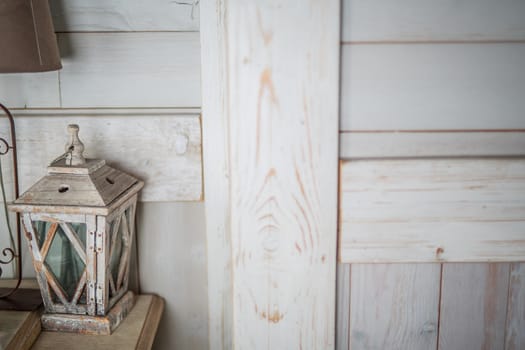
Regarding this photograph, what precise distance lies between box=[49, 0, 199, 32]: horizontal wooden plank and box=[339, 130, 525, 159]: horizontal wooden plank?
0.39 m

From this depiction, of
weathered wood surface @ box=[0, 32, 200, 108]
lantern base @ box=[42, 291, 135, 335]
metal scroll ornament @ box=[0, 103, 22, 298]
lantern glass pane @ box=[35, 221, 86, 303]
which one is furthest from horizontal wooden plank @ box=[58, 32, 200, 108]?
lantern base @ box=[42, 291, 135, 335]

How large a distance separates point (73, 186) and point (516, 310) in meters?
0.86

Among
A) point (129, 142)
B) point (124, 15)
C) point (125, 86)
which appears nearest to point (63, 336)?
point (129, 142)

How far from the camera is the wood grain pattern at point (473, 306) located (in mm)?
1067

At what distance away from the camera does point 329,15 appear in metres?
0.96

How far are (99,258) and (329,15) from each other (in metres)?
0.58

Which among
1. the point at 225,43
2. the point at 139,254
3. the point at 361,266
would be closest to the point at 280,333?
the point at 361,266

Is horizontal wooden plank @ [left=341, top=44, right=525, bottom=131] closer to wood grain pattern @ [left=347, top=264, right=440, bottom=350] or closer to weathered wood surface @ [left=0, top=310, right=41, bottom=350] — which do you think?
wood grain pattern @ [left=347, top=264, right=440, bottom=350]

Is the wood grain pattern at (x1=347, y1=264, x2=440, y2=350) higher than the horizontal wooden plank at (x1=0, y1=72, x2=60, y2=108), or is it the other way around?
the horizontal wooden plank at (x1=0, y1=72, x2=60, y2=108)

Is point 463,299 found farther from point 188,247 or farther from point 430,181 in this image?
point 188,247

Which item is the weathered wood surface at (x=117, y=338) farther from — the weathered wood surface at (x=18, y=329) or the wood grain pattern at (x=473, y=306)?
the wood grain pattern at (x=473, y=306)

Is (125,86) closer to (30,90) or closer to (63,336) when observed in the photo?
(30,90)

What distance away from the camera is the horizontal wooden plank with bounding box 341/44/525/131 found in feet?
3.25

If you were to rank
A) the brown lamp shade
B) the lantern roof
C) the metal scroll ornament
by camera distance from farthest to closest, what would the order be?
1. the metal scroll ornament
2. the lantern roof
3. the brown lamp shade
